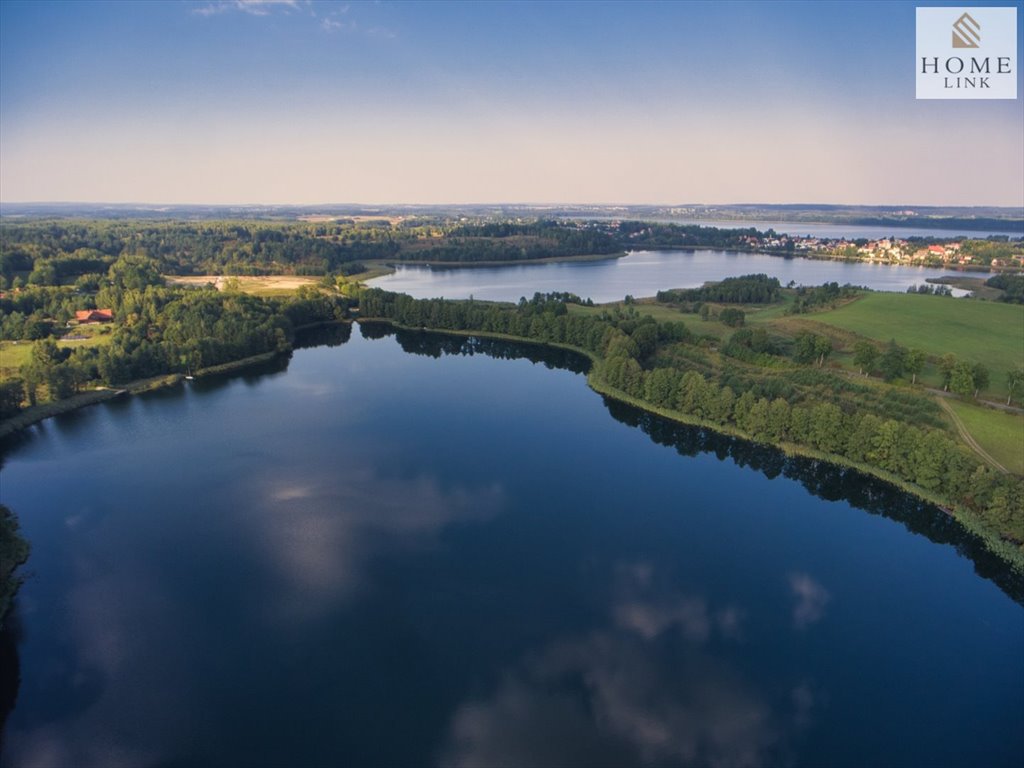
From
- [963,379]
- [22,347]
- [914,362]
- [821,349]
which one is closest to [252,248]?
[22,347]

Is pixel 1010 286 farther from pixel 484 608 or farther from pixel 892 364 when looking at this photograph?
pixel 484 608

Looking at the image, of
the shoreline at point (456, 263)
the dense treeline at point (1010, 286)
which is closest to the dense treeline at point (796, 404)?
the dense treeline at point (1010, 286)

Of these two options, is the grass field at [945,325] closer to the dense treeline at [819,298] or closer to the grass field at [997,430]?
the dense treeline at [819,298]

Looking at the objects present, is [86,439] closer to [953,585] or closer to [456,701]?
[456,701]

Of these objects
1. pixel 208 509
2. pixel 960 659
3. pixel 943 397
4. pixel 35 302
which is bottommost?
pixel 960 659

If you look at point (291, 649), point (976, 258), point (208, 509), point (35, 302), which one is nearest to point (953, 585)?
point (291, 649)
